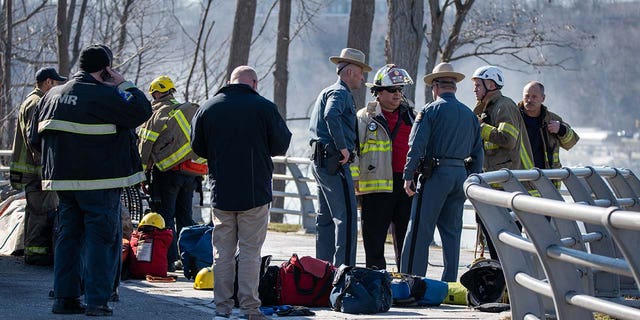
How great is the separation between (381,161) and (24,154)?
324 cm

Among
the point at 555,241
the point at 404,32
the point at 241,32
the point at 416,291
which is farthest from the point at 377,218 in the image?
the point at 241,32

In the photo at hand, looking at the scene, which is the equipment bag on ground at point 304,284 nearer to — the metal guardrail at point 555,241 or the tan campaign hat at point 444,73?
the tan campaign hat at point 444,73

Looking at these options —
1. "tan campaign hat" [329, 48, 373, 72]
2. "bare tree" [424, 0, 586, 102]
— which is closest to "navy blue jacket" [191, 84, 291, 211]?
"tan campaign hat" [329, 48, 373, 72]

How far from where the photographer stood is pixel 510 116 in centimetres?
1091

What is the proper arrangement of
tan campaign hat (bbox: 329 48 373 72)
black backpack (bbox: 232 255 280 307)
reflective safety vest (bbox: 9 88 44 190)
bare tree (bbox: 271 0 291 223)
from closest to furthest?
black backpack (bbox: 232 255 280 307) → tan campaign hat (bbox: 329 48 373 72) → reflective safety vest (bbox: 9 88 44 190) → bare tree (bbox: 271 0 291 223)

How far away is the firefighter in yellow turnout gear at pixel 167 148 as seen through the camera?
452 inches

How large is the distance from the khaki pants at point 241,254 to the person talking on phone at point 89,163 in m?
0.76

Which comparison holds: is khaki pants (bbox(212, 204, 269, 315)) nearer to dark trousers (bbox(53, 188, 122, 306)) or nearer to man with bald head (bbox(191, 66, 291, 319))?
man with bald head (bbox(191, 66, 291, 319))

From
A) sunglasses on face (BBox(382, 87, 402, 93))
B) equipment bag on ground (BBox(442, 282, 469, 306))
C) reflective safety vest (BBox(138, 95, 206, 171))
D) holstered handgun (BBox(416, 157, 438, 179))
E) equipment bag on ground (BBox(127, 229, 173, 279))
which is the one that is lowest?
equipment bag on ground (BBox(442, 282, 469, 306))

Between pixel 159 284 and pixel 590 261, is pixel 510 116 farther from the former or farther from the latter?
pixel 590 261

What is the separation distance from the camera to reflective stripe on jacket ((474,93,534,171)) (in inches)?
430

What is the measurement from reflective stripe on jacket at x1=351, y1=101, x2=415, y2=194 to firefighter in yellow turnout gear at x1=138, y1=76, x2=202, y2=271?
166 cm

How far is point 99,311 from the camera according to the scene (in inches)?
327

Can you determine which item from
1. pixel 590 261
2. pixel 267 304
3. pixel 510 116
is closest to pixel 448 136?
pixel 510 116
